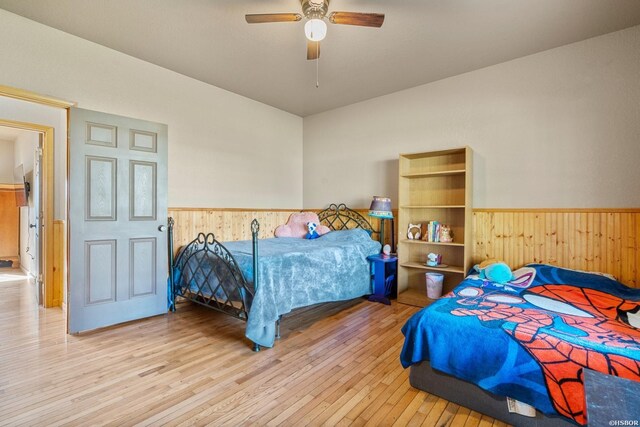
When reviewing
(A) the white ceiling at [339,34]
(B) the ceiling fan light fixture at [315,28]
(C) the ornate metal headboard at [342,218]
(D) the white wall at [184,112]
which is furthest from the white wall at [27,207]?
(B) the ceiling fan light fixture at [315,28]

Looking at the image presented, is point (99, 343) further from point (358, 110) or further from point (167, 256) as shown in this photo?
point (358, 110)

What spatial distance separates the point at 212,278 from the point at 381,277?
200 cm

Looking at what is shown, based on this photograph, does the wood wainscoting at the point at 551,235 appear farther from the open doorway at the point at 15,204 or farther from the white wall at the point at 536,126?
the open doorway at the point at 15,204

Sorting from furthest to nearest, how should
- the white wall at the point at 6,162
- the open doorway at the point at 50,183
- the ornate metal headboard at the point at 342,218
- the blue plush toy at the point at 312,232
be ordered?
1. the white wall at the point at 6,162
2. the ornate metal headboard at the point at 342,218
3. the blue plush toy at the point at 312,232
4. the open doorway at the point at 50,183

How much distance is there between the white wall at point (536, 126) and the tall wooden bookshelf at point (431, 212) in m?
0.20

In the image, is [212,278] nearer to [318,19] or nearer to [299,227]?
[299,227]

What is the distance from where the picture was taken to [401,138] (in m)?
4.14

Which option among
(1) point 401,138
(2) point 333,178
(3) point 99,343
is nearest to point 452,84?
(1) point 401,138

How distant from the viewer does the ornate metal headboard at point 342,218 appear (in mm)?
4486

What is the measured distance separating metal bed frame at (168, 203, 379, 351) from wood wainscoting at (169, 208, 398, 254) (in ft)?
0.60

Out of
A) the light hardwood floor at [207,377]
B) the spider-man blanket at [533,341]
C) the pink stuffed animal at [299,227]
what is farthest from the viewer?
the pink stuffed animal at [299,227]

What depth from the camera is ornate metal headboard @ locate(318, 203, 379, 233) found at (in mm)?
4486

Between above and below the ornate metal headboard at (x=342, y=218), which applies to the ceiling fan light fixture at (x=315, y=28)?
above

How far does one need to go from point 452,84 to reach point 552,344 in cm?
313
